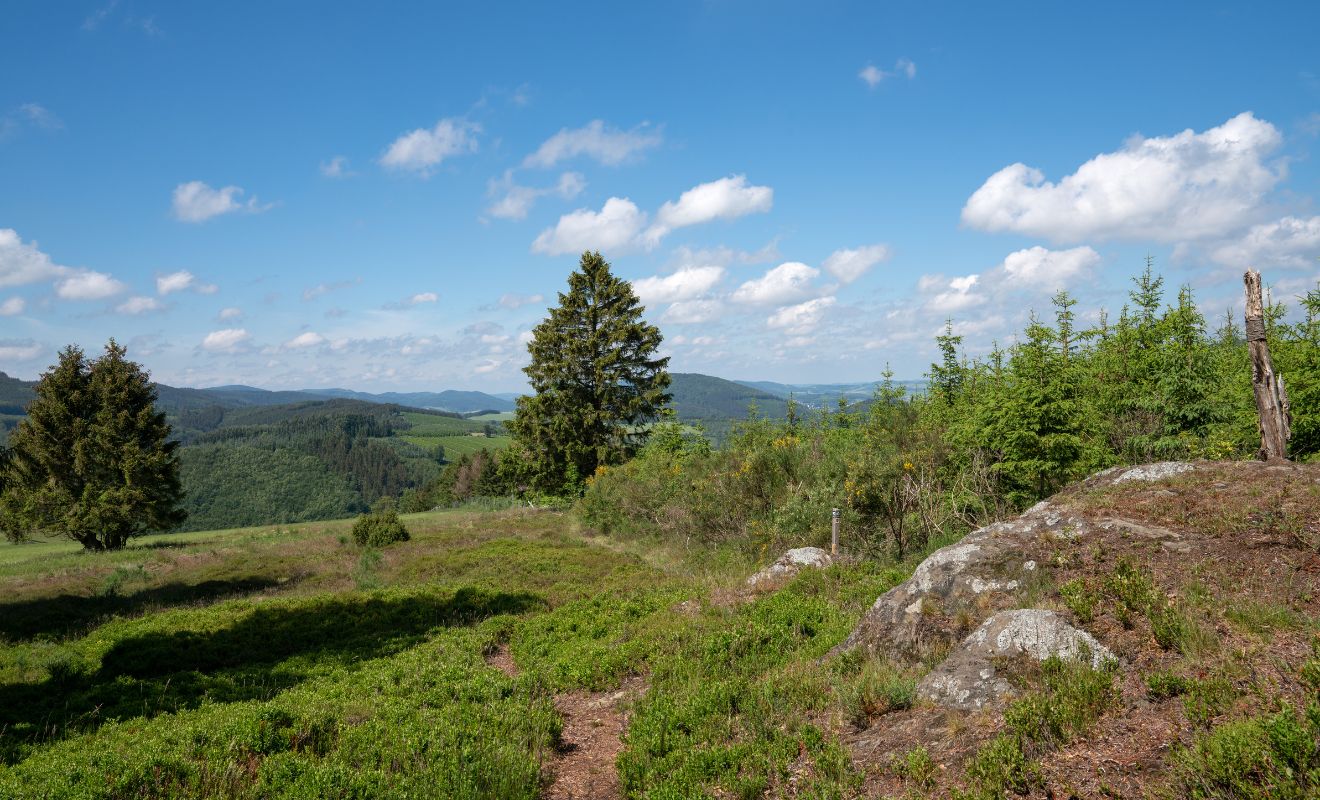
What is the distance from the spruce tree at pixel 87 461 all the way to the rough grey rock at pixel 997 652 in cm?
3771

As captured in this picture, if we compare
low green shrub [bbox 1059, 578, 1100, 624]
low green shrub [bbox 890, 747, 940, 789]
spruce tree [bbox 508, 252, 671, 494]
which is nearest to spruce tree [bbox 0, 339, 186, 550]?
spruce tree [bbox 508, 252, 671, 494]

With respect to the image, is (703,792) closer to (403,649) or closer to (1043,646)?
(1043,646)

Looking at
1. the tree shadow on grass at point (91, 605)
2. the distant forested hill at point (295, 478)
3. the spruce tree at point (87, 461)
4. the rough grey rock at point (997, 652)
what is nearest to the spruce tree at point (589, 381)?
the tree shadow on grass at point (91, 605)

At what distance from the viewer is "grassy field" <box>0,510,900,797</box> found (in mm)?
5797

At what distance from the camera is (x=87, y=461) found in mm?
30156

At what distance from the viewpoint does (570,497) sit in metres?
33.6

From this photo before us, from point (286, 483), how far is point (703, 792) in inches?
6203

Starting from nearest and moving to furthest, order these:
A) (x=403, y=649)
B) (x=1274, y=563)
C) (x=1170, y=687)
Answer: (x=1170, y=687) → (x=1274, y=563) → (x=403, y=649)

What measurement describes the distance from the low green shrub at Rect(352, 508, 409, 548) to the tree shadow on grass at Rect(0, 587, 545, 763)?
10302 mm

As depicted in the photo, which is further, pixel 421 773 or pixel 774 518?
pixel 774 518

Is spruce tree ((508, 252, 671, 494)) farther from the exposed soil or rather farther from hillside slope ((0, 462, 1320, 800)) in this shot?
the exposed soil

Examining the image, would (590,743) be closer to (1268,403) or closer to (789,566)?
(789,566)

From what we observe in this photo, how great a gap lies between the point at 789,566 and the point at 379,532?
19953 mm

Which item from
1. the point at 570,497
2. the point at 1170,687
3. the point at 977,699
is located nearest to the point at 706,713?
the point at 977,699
